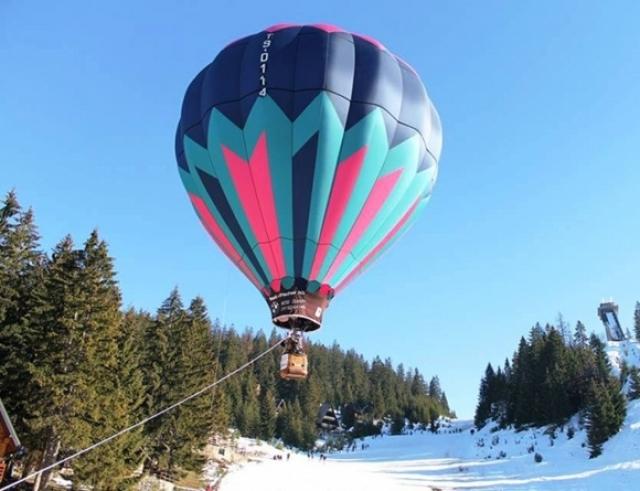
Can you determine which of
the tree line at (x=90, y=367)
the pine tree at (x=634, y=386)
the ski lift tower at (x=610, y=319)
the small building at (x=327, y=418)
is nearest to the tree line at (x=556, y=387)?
the pine tree at (x=634, y=386)

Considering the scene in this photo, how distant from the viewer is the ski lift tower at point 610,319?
99.3 m

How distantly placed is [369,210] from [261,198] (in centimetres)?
216

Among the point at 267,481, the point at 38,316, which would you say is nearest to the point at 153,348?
the point at 267,481

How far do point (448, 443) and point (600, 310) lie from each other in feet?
167

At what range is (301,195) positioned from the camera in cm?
1156

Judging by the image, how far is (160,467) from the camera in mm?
30984

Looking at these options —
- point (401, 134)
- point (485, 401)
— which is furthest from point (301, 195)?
point (485, 401)

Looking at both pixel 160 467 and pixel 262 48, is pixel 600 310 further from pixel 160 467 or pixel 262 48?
pixel 262 48

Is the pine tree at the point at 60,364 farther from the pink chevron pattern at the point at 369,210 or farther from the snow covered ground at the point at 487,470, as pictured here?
the pink chevron pattern at the point at 369,210

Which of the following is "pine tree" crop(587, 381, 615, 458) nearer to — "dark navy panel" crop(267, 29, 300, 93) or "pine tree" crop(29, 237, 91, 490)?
"pine tree" crop(29, 237, 91, 490)

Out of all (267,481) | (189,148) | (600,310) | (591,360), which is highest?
(600,310)

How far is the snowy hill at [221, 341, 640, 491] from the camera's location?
98.1 feet

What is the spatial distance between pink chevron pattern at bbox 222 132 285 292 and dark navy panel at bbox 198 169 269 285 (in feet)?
1.31

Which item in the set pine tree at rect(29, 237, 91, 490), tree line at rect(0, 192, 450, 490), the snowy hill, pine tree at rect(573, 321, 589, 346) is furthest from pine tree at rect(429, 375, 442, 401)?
pine tree at rect(29, 237, 91, 490)
